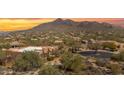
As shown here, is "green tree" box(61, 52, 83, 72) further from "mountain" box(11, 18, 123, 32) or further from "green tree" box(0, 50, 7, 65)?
"green tree" box(0, 50, 7, 65)

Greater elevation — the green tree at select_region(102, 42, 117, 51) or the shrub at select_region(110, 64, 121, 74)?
the green tree at select_region(102, 42, 117, 51)

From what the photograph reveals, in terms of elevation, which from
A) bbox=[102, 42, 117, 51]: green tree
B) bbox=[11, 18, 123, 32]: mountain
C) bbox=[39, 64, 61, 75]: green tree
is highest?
bbox=[11, 18, 123, 32]: mountain

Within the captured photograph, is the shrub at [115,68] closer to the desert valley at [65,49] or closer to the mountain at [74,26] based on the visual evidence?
the desert valley at [65,49]

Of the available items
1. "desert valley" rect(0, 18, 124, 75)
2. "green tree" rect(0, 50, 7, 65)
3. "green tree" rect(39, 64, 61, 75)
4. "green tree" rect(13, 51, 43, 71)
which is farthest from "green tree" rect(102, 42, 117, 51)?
"green tree" rect(0, 50, 7, 65)
